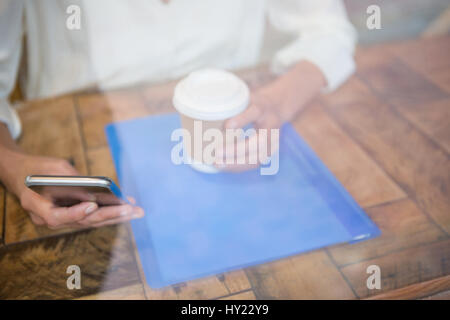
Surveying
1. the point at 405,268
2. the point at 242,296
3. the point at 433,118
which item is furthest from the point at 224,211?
the point at 433,118

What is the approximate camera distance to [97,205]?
428 millimetres

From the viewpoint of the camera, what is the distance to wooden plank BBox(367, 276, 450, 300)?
0.40 metres

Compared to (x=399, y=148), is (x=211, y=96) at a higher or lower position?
higher

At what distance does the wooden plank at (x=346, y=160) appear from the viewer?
0.52 metres

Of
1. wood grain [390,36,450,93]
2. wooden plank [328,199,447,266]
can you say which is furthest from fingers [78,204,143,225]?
wood grain [390,36,450,93]

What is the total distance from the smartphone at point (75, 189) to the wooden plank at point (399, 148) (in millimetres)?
388

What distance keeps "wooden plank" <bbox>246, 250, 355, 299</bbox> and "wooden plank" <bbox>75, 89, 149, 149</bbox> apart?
32 cm

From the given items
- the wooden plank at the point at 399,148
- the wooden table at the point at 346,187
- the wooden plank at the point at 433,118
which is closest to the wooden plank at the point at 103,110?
the wooden table at the point at 346,187

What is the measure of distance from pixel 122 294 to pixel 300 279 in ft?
0.64

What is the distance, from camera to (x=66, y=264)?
43 centimetres

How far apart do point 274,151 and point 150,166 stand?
0.18 m

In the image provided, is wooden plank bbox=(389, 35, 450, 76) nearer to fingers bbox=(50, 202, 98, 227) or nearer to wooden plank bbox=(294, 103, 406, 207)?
wooden plank bbox=(294, 103, 406, 207)

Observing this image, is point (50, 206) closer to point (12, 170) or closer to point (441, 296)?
point (12, 170)
